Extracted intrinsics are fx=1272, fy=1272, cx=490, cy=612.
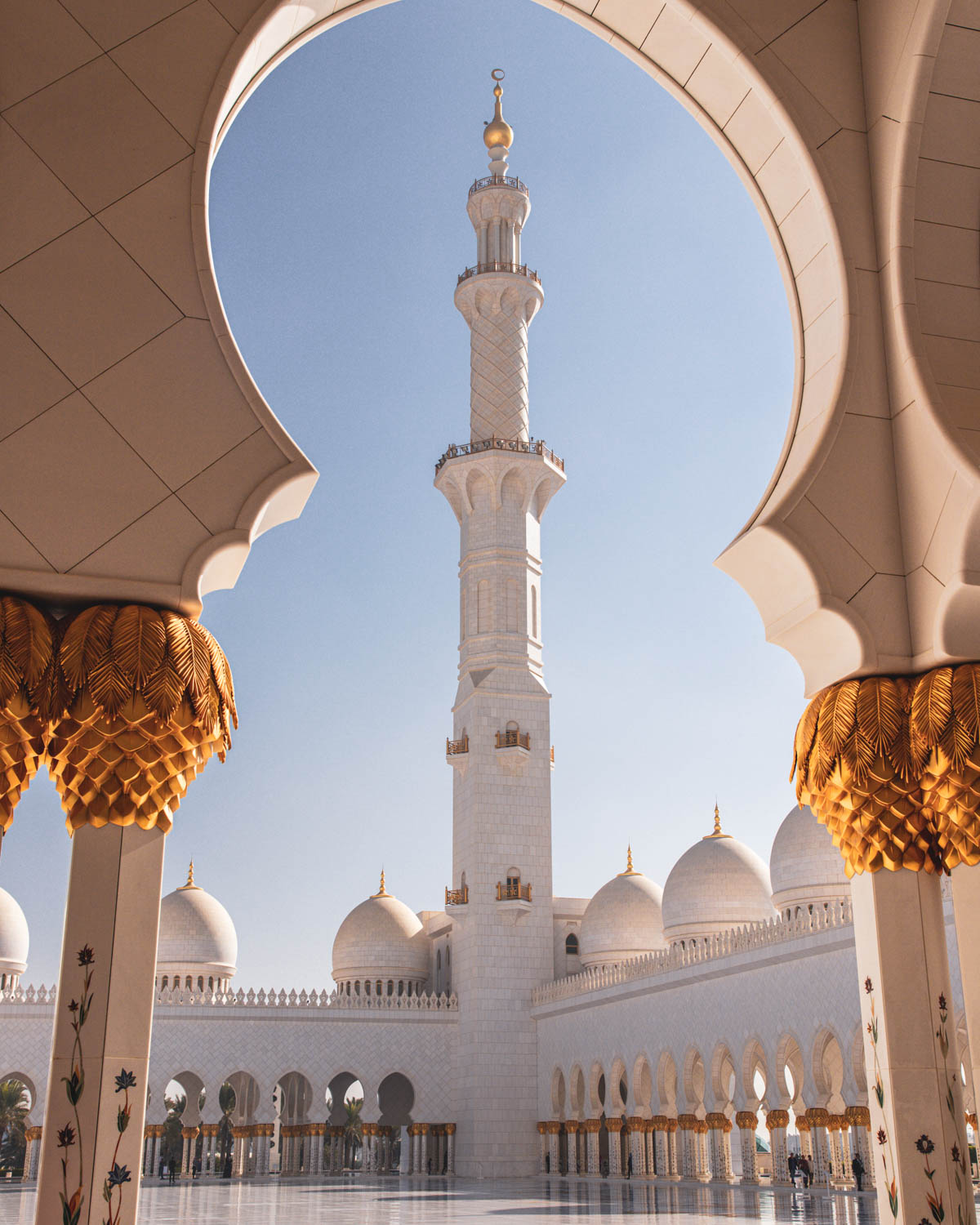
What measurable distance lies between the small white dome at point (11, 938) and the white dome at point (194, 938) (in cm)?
232

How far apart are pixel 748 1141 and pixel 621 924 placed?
6507mm

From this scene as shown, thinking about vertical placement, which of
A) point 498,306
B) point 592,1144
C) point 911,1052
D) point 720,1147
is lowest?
point 592,1144

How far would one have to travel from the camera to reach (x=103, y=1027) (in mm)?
2842

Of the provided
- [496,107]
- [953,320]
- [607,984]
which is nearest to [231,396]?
[953,320]

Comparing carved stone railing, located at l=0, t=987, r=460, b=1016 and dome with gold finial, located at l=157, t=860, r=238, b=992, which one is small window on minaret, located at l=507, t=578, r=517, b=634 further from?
dome with gold finial, located at l=157, t=860, r=238, b=992

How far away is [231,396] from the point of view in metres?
3.30

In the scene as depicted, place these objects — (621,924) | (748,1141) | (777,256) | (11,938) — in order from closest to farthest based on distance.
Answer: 1. (777,256)
2. (748,1141)
3. (11,938)
4. (621,924)

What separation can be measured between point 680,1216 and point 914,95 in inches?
367

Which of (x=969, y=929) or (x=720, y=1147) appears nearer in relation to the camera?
(x=969, y=929)

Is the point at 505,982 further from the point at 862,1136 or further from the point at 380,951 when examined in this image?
the point at 862,1136

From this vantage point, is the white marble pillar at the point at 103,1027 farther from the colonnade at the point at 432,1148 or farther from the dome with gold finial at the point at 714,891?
the colonnade at the point at 432,1148

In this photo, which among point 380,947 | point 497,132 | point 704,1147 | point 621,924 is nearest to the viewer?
point 704,1147

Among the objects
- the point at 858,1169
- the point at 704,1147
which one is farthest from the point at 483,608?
the point at 858,1169

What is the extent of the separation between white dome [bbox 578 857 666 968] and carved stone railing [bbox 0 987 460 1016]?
2.73 meters
